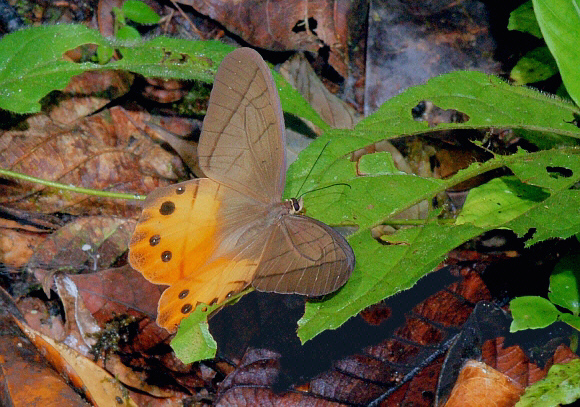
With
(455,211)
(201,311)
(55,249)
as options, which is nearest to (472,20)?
(455,211)

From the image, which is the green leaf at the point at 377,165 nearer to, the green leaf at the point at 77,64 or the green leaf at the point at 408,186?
the green leaf at the point at 408,186

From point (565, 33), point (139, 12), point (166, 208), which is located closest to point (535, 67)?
point (565, 33)

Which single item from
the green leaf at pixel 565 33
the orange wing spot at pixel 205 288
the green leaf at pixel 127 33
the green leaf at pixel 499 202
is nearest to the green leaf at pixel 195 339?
the orange wing spot at pixel 205 288

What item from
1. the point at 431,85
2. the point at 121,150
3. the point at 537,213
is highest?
the point at 431,85

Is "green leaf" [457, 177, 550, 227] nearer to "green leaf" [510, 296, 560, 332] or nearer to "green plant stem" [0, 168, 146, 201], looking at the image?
"green leaf" [510, 296, 560, 332]

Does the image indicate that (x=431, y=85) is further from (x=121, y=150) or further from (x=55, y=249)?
(x=55, y=249)

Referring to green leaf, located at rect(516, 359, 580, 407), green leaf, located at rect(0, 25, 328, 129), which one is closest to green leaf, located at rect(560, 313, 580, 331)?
green leaf, located at rect(516, 359, 580, 407)

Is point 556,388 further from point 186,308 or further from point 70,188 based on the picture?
point 70,188
